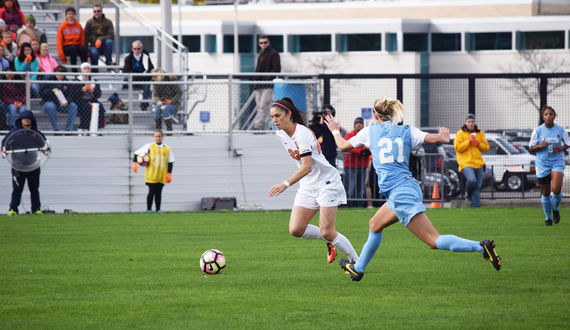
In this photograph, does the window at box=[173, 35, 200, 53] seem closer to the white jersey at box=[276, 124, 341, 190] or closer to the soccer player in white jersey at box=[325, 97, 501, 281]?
the white jersey at box=[276, 124, 341, 190]

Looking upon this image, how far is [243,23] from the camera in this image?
5053cm

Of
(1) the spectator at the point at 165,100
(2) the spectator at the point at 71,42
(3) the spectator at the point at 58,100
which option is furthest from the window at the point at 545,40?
(3) the spectator at the point at 58,100

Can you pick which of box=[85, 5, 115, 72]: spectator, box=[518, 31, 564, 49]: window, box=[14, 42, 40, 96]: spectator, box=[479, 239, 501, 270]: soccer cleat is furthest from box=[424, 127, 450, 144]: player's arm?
box=[518, 31, 564, 49]: window

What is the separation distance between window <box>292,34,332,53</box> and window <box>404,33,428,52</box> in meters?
5.47

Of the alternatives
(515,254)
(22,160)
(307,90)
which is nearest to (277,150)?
(307,90)

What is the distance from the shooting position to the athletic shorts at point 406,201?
629 centimetres

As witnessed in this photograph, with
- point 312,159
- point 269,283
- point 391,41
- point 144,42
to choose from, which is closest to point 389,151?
point 312,159

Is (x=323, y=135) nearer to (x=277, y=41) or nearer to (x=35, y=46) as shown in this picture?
(x=35, y=46)

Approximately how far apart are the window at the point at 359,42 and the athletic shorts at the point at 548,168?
3635cm

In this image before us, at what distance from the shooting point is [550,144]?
11969 mm

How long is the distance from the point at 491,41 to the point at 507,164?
94.7 ft

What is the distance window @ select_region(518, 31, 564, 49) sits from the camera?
43.9 meters

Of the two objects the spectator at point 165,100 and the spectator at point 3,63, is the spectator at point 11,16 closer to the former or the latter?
the spectator at point 3,63

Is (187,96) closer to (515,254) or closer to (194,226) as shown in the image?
(194,226)
